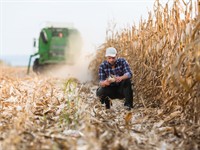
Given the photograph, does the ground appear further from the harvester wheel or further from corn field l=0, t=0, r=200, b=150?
the harvester wheel

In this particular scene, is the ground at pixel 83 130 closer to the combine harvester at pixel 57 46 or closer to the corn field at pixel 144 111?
the corn field at pixel 144 111

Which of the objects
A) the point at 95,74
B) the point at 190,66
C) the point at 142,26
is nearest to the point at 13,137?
the point at 190,66

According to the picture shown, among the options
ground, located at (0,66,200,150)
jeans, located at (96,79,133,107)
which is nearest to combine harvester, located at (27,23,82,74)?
jeans, located at (96,79,133,107)

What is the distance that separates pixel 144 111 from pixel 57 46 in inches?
538

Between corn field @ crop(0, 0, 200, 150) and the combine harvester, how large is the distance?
1103 centimetres

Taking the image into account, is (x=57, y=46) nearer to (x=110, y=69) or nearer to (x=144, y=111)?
(x=110, y=69)

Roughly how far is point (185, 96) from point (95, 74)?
9475 millimetres

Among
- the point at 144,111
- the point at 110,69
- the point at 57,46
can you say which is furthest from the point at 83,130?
the point at 57,46

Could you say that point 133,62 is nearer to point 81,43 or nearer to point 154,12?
point 154,12

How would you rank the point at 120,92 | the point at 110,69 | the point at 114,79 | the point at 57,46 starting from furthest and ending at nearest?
1. the point at 57,46
2. the point at 120,92
3. the point at 110,69
4. the point at 114,79

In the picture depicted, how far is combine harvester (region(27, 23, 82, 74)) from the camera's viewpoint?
20.1m

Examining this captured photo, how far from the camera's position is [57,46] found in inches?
794

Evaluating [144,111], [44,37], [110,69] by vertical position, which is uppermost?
[44,37]

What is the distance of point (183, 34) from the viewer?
254 inches
